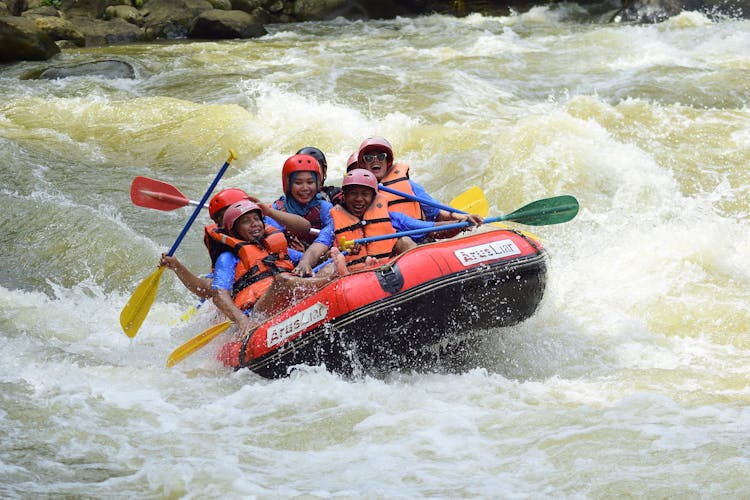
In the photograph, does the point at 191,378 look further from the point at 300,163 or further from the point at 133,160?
the point at 133,160

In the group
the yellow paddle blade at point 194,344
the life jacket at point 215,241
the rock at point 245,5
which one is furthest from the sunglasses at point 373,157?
the rock at point 245,5

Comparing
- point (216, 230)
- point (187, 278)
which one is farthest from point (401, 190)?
point (187, 278)

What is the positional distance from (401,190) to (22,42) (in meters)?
10.7

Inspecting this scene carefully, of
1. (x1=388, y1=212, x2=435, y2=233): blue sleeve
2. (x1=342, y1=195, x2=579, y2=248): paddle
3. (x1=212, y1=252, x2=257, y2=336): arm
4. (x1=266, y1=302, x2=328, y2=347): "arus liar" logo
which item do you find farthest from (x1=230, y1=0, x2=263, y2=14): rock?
(x1=266, y1=302, x2=328, y2=347): "arus liar" logo

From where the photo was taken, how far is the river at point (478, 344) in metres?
3.55

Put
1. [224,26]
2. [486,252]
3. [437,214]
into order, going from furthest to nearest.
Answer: [224,26], [437,214], [486,252]

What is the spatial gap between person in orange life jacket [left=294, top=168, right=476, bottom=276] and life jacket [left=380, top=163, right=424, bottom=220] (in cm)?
30

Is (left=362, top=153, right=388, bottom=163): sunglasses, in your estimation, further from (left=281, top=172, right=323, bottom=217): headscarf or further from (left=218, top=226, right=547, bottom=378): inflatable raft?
(left=218, top=226, right=547, bottom=378): inflatable raft

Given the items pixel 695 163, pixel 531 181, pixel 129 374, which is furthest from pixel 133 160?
pixel 695 163

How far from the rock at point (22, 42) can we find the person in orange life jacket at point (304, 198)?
33.7ft

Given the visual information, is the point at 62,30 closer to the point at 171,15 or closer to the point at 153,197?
the point at 171,15

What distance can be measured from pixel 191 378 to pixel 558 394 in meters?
1.96

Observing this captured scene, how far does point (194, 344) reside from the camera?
4988mm

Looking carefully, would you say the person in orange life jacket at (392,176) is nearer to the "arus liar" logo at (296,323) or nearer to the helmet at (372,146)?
the helmet at (372,146)
